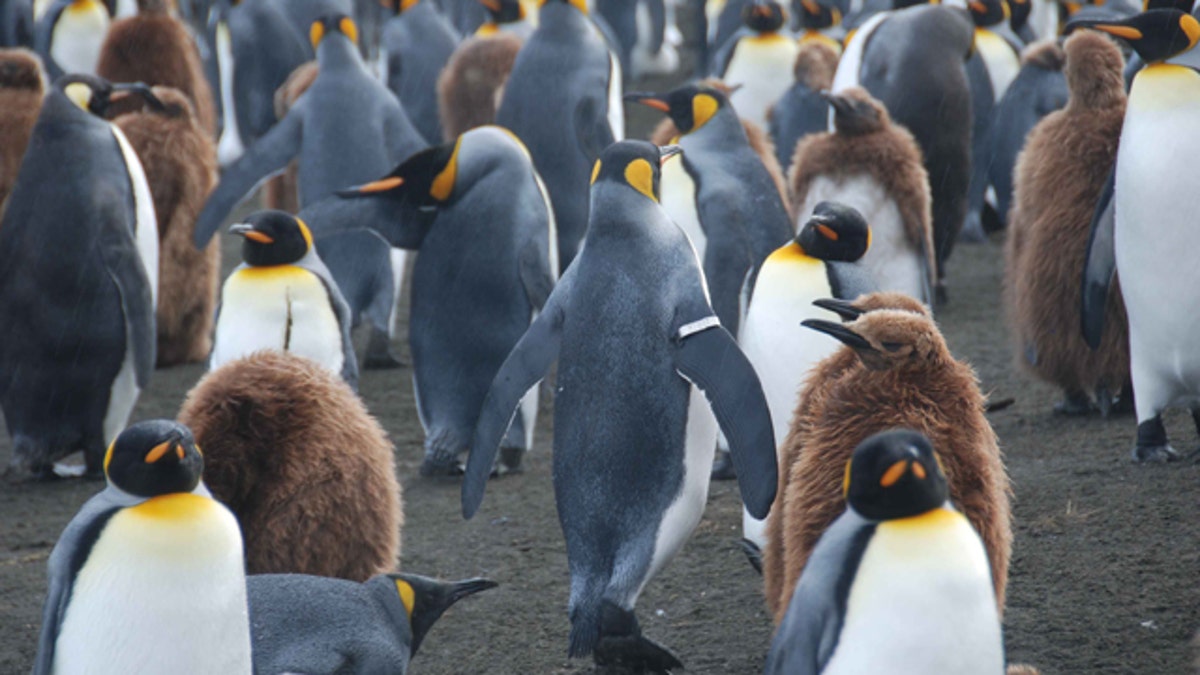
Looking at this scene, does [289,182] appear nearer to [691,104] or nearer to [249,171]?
[249,171]

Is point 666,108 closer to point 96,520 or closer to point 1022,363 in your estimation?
point 1022,363

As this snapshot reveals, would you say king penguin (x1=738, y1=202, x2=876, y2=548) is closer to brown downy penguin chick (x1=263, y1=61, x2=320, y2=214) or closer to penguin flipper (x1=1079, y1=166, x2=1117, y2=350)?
penguin flipper (x1=1079, y1=166, x2=1117, y2=350)

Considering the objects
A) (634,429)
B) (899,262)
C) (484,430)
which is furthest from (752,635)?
(899,262)

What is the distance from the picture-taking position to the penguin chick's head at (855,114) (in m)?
5.37

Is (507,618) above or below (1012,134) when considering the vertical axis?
above

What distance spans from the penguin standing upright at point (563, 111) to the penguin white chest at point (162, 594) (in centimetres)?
406

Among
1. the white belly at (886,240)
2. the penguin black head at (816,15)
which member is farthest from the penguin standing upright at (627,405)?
the penguin black head at (816,15)

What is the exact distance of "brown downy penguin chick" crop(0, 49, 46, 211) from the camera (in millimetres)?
6090

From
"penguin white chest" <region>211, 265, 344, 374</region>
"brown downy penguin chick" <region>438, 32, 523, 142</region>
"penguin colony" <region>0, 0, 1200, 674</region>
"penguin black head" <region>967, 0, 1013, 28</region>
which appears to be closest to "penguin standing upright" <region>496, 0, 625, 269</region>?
"penguin colony" <region>0, 0, 1200, 674</region>

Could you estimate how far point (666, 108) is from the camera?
5133 millimetres

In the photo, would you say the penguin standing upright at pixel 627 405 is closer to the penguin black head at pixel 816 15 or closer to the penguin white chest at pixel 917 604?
the penguin white chest at pixel 917 604

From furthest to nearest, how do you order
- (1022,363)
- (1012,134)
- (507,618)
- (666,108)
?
(1012,134) < (666,108) < (1022,363) < (507,618)

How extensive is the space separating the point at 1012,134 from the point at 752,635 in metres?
4.99

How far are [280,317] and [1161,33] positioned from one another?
2.47m
